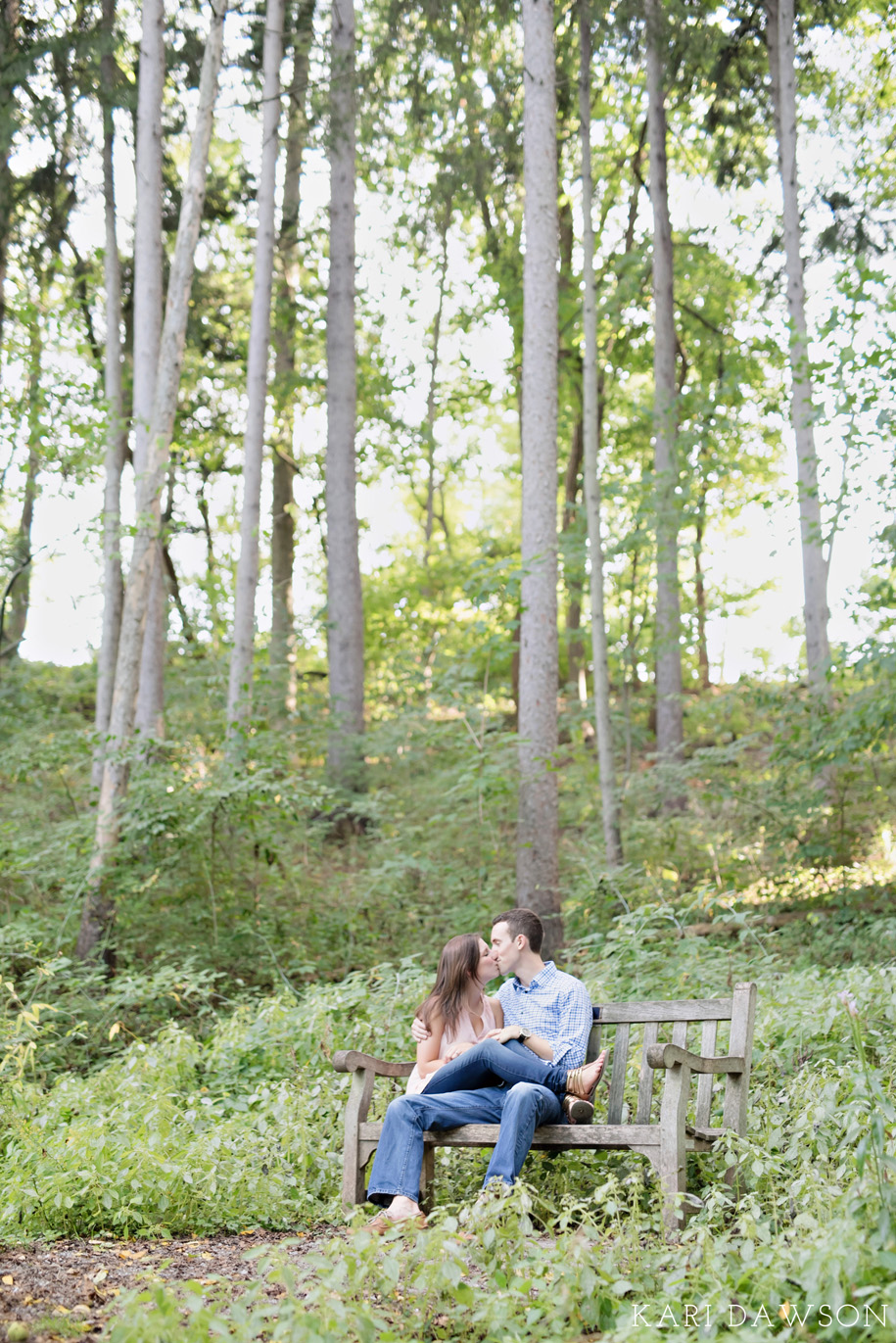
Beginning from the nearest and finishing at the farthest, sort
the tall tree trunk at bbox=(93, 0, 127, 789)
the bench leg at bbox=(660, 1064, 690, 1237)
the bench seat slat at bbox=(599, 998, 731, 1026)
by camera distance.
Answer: the bench leg at bbox=(660, 1064, 690, 1237) < the bench seat slat at bbox=(599, 998, 731, 1026) < the tall tree trunk at bbox=(93, 0, 127, 789)

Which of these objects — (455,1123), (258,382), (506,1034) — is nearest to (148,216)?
(258,382)

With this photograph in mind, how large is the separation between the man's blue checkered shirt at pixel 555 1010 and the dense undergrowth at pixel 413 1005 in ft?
1.64

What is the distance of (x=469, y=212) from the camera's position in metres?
16.8

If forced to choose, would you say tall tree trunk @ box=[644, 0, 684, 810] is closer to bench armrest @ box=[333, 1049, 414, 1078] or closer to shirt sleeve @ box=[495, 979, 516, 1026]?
shirt sleeve @ box=[495, 979, 516, 1026]

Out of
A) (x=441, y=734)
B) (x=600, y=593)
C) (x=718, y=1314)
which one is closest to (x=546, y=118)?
(x=600, y=593)

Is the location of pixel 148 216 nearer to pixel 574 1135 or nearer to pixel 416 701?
pixel 416 701

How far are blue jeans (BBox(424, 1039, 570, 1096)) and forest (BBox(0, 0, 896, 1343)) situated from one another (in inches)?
17.2

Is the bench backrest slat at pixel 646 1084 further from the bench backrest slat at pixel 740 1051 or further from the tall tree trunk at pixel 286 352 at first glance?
the tall tree trunk at pixel 286 352

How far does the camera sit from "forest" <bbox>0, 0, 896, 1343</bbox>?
3.60 m

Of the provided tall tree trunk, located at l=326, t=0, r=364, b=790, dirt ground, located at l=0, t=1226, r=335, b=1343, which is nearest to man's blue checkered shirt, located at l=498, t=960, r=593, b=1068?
dirt ground, located at l=0, t=1226, r=335, b=1343

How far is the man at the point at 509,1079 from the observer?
4.12m

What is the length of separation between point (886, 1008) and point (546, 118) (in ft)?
27.1

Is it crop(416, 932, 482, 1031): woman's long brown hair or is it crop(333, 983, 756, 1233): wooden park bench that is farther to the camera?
crop(416, 932, 482, 1031): woman's long brown hair

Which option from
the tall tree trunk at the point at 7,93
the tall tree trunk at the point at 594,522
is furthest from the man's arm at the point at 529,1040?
the tall tree trunk at the point at 7,93
